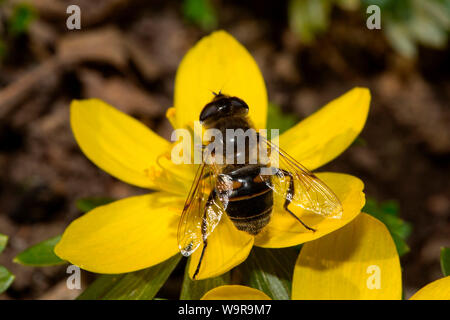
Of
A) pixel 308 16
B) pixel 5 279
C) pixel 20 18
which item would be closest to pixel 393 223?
pixel 5 279

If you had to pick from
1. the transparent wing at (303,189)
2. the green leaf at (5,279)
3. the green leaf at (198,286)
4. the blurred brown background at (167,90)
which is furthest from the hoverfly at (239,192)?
the blurred brown background at (167,90)

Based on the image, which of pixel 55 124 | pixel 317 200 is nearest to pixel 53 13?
pixel 55 124

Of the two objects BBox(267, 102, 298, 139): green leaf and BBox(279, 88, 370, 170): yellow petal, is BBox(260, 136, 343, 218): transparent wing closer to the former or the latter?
BBox(279, 88, 370, 170): yellow petal

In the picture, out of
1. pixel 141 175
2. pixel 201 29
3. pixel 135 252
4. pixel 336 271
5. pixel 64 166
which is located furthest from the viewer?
pixel 201 29

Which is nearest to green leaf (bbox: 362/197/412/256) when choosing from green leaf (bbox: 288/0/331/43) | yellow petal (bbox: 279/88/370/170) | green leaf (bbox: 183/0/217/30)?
yellow petal (bbox: 279/88/370/170)
